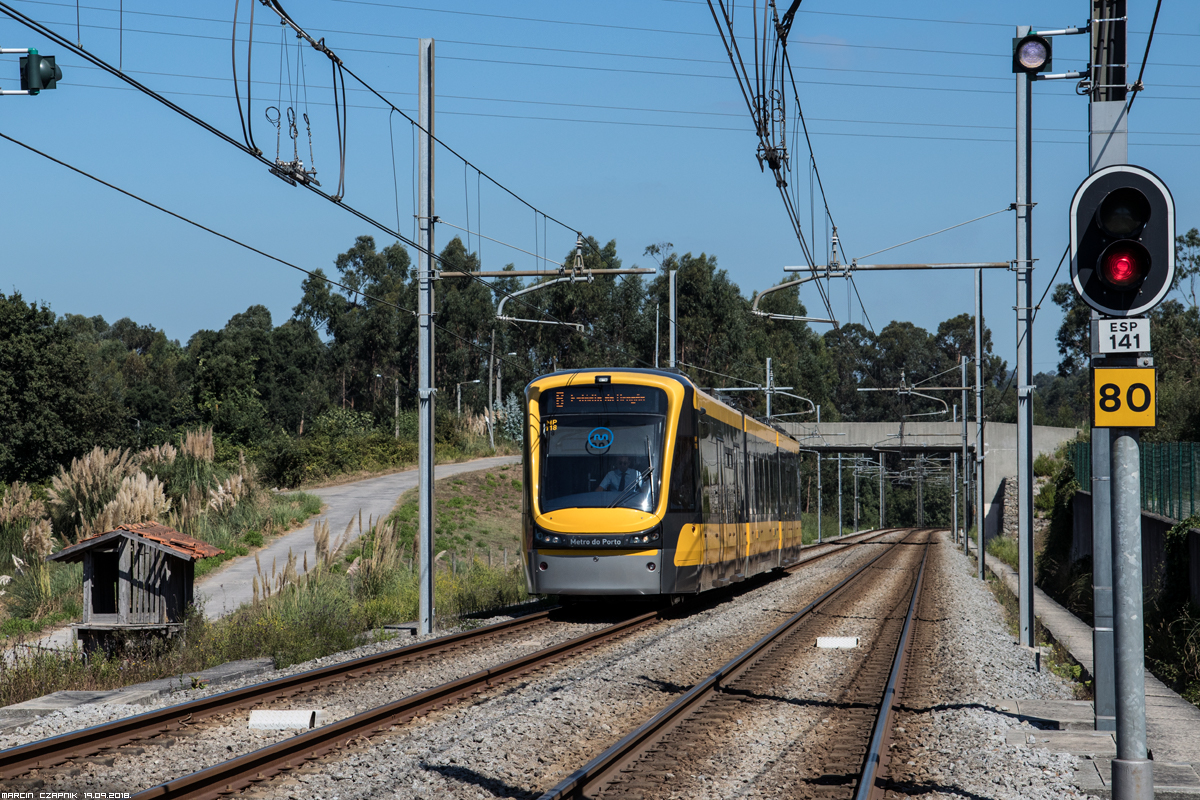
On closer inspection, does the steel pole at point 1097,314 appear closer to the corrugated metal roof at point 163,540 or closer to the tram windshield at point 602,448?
the tram windshield at point 602,448

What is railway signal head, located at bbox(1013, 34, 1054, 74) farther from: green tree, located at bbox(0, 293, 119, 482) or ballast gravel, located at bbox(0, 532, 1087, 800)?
green tree, located at bbox(0, 293, 119, 482)

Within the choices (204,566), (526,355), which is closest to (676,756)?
(204,566)

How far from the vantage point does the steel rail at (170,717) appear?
7578mm

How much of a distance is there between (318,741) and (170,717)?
1.47m

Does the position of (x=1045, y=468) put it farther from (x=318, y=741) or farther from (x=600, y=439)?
(x=318, y=741)

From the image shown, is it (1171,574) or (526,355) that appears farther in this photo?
(526,355)

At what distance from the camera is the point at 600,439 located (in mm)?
17078

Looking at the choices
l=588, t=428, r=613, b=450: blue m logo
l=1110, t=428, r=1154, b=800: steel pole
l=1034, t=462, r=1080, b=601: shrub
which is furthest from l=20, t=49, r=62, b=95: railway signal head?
l=1034, t=462, r=1080, b=601: shrub

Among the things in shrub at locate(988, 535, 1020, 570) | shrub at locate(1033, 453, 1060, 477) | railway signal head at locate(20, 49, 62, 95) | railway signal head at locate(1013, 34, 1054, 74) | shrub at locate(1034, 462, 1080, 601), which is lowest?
shrub at locate(988, 535, 1020, 570)

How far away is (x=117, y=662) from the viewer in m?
13.3

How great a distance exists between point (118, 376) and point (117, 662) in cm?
9329

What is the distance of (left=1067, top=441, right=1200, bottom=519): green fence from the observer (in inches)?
787

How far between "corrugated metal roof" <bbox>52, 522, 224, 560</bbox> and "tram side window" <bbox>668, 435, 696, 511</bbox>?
6425mm

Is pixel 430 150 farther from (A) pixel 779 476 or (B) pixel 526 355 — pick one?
(B) pixel 526 355
